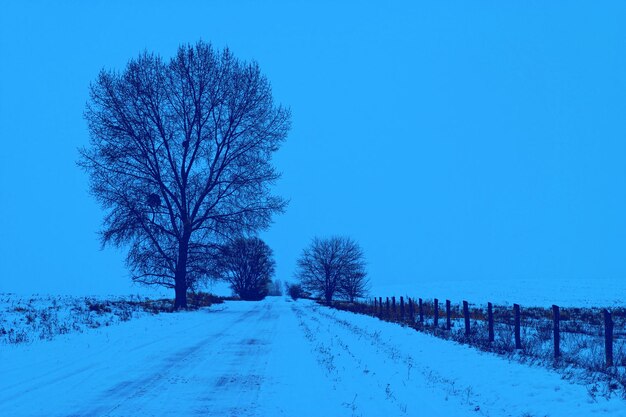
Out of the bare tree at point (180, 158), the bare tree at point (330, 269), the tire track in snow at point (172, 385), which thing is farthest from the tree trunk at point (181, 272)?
the bare tree at point (330, 269)

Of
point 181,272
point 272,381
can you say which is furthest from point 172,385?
point 181,272

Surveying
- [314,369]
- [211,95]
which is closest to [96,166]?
[211,95]

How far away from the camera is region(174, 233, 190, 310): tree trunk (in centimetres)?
3067

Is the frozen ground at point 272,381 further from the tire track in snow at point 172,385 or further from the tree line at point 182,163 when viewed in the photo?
the tree line at point 182,163

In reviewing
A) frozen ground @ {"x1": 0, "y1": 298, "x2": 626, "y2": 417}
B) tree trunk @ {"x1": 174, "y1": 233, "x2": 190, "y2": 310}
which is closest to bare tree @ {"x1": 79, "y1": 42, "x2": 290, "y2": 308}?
tree trunk @ {"x1": 174, "y1": 233, "x2": 190, "y2": 310}

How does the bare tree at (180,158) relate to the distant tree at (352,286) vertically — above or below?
above

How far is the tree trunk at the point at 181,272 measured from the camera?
3067cm

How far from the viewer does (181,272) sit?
101 feet

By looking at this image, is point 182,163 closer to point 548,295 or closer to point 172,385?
point 172,385

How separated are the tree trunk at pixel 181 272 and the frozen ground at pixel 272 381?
1558 cm

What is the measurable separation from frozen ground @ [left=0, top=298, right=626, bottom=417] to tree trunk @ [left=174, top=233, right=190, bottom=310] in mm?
15580

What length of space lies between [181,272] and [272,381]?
22.6 meters

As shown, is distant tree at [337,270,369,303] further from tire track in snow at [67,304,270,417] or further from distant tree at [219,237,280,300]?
tire track in snow at [67,304,270,417]

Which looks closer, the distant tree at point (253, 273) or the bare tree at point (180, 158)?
the bare tree at point (180, 158)
